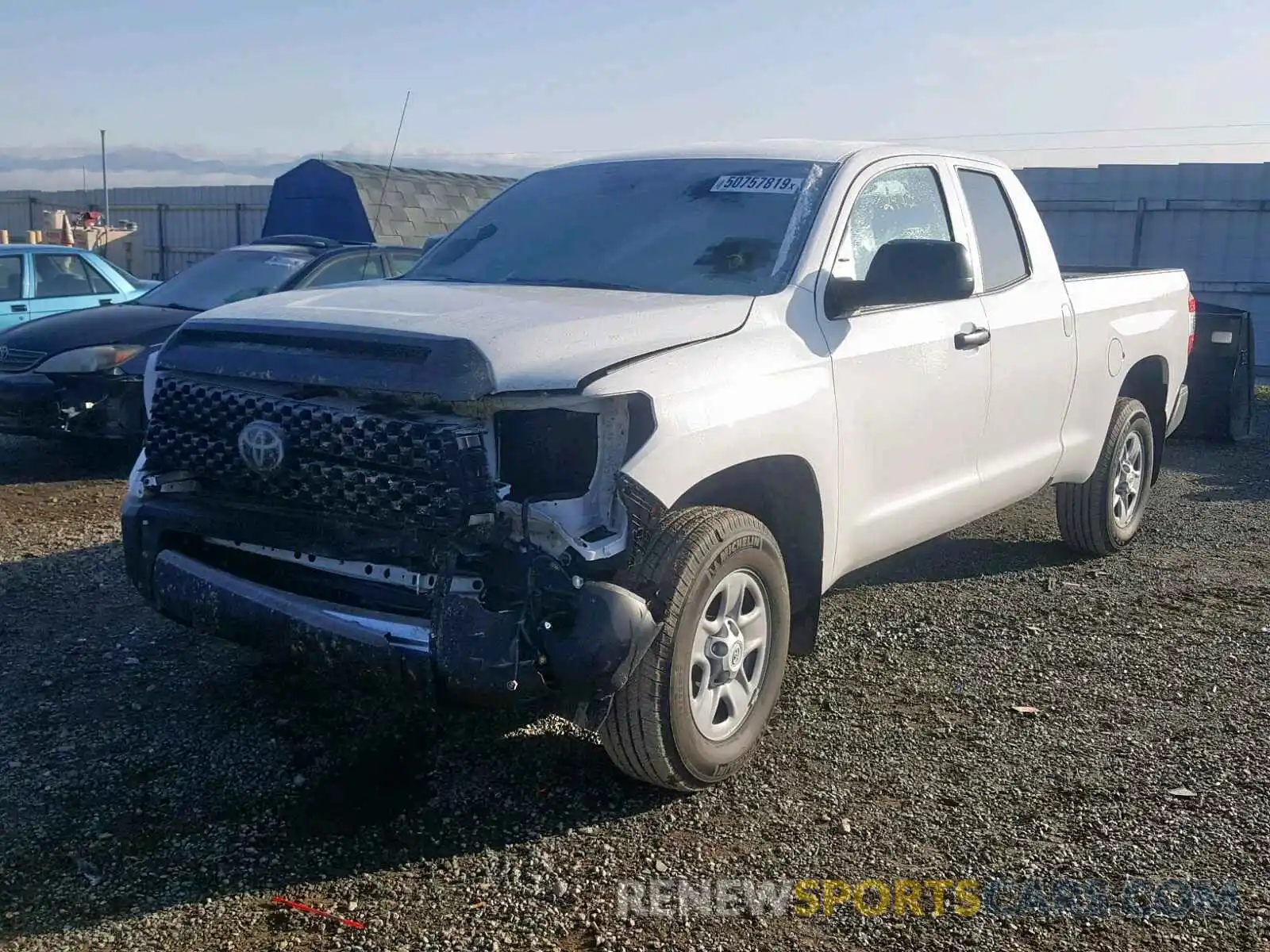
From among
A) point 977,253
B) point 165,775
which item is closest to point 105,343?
point 165,775

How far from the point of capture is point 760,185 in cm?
452

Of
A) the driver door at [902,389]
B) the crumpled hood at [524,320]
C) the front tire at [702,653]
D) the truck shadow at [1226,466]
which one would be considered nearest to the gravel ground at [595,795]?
the front tire at [702,653]

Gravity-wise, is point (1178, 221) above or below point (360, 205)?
below

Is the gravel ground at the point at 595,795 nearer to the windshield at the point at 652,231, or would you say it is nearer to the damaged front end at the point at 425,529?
the damaged front end at the point at 425,529

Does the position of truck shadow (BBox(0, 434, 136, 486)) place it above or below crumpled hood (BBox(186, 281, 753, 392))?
below

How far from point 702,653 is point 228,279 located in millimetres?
6686

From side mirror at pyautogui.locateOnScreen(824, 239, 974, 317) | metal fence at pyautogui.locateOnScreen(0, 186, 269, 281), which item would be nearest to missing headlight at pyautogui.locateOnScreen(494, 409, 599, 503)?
side mirror at pyautogui.locateOnScreen(824, 239, 974, 317)

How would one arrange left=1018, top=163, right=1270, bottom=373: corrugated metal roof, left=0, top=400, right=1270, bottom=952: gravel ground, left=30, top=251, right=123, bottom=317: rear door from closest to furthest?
left=0, top=400, right=1270, bottom=952: gravel ground, left=30, top=251, right=123, bottom=317: rear door, left=1018, top=163, right=1270, bottom=373: corrugated metal roof

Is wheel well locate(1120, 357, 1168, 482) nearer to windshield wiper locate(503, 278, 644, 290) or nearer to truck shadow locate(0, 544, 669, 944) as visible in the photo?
windshield wiper locate(503, 278, 644, 290)

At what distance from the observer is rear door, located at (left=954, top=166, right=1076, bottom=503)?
5.06 m

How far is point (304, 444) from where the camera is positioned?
135 inches

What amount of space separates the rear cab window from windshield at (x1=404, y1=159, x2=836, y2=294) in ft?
3.36

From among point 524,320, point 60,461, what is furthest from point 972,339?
point 60,461

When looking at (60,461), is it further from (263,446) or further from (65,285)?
(263,446)
